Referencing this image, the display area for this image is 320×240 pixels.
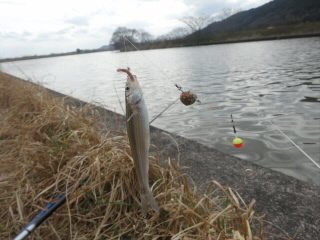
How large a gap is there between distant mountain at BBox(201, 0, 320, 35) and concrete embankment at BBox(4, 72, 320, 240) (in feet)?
286

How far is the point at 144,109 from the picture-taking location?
46.7 inches

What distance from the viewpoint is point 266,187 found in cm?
261

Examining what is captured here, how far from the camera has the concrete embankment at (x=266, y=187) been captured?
2100 millimetres

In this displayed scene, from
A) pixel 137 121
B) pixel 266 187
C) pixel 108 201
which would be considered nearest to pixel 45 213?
pixel 108 201

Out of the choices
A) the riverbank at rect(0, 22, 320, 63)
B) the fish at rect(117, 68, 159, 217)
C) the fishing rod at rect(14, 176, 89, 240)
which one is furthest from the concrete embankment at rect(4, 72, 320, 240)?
the riverbank at rect(0, 22, 320, 63)

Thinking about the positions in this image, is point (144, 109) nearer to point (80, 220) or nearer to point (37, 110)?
point (80, 220)

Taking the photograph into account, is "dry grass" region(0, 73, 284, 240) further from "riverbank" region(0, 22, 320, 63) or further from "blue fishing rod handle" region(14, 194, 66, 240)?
"riverbank" region(0, 22, 320, 63)

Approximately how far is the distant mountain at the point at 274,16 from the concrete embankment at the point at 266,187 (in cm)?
8715

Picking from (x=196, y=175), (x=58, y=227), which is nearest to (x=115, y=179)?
(x=58, y=227)

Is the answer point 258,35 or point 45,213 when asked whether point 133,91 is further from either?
point 258,35

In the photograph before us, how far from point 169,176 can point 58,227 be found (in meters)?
1.06

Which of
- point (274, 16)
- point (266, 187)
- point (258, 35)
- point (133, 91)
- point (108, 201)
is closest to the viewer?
point (133, 91)

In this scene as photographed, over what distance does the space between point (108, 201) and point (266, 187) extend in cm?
156

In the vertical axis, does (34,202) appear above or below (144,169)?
below
